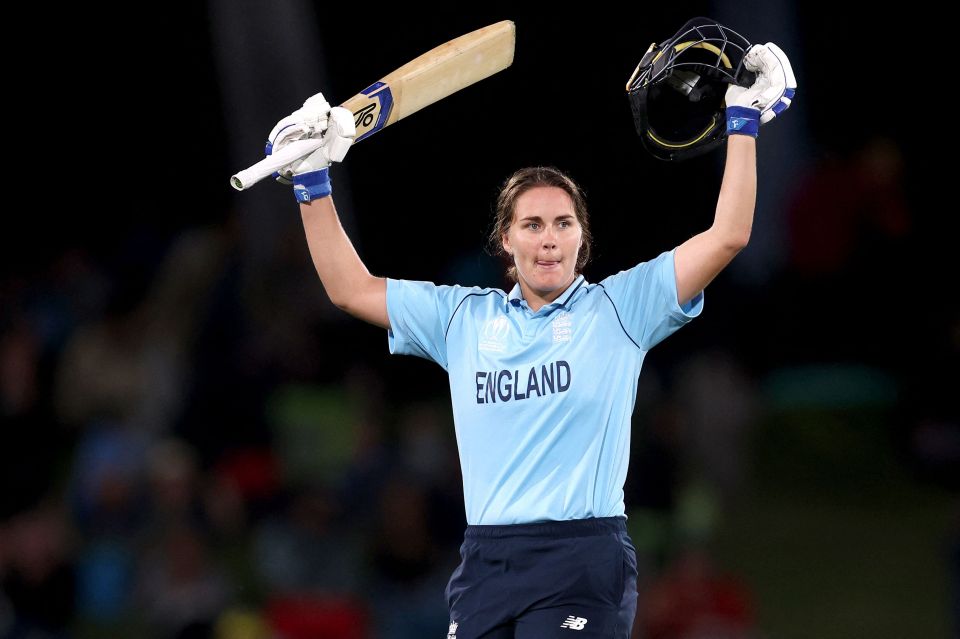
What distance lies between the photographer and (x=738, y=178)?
3.16 metres

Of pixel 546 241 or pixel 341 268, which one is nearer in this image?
pixel 546 241

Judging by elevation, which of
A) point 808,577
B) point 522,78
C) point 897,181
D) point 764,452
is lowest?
point 808,577

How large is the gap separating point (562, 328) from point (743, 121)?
0.68 m

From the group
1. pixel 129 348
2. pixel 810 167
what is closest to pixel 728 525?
pixel 810 167

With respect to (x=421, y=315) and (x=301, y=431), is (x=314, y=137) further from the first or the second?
(x=301, y=431)

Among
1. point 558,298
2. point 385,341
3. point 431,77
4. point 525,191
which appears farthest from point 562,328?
point 385,341

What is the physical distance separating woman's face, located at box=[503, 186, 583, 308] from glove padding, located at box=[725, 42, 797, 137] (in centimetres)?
46

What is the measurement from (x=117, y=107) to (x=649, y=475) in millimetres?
5088

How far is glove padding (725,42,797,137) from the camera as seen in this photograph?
10.7 ft

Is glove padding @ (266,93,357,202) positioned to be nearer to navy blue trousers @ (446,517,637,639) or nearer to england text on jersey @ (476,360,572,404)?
england text on jersey @ (476,360,572,404)

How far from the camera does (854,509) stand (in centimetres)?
812

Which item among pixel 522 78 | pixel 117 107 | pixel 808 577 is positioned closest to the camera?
pixel 808 577

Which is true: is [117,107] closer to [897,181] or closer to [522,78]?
[522,78]

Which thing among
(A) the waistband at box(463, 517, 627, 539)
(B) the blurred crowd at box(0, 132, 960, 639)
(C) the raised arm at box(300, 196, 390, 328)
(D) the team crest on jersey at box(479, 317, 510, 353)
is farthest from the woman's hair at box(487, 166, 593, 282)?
(B) the blurred crowd at box(0, 132, 960, 639)
